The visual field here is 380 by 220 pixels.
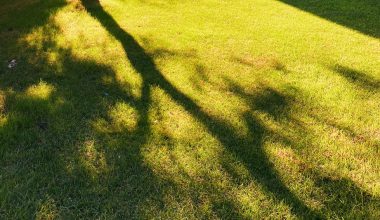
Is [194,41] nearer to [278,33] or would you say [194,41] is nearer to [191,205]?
[278,33]

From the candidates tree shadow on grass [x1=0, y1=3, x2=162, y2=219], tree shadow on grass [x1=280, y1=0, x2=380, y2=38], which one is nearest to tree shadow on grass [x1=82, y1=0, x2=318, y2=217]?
tree shadow on grass [x1=0, y1=3, x2=162, y2=219]

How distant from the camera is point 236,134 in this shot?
177 inches

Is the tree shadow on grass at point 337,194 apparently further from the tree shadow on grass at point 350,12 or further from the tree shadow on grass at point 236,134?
the tree shadow on grass at point 350,12

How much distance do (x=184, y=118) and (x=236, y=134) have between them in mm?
659

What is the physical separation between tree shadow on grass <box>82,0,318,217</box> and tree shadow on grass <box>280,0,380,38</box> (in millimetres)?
3865

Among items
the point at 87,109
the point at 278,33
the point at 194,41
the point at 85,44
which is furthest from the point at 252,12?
the point at 87,109

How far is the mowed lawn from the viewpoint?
3586 mm

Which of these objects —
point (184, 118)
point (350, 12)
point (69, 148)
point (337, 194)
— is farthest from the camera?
point (350, 12)

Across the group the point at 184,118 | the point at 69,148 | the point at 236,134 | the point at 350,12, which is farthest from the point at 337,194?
the point at 350,12

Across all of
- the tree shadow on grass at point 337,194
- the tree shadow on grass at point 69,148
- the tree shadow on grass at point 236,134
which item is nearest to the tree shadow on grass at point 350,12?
the tree shadow on grass at point 236,134

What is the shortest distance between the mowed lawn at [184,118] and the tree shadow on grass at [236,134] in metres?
0.02

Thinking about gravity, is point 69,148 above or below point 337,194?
below

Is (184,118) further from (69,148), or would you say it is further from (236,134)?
(69,148)

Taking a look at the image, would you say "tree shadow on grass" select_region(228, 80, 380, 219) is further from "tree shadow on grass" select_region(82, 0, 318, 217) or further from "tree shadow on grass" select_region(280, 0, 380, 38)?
"tree shadow on grass" select_region(280, 0, 380, 38)
